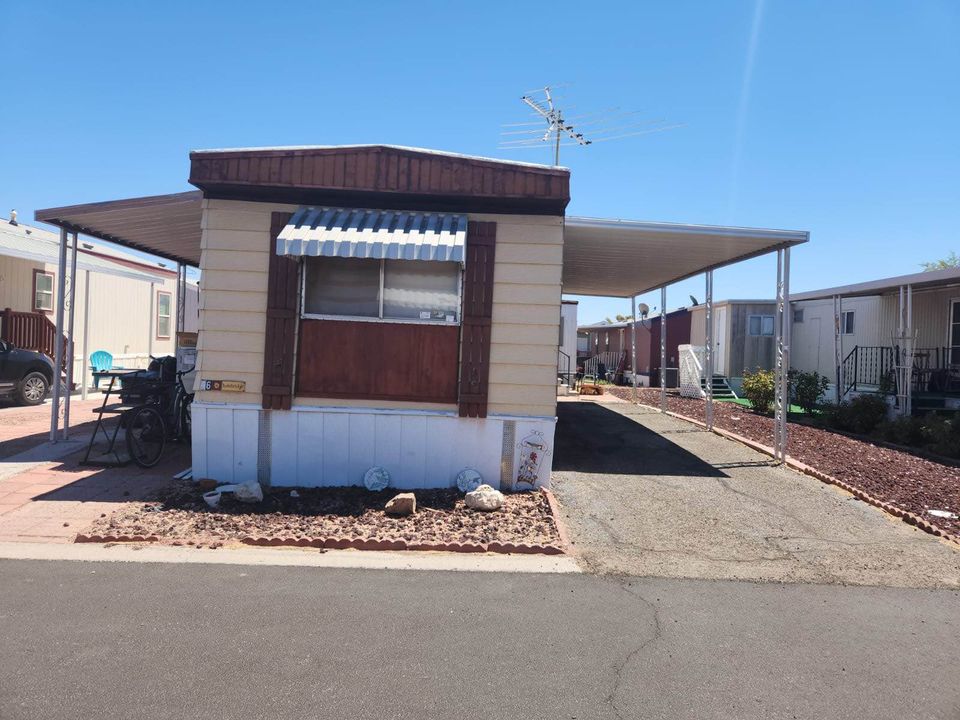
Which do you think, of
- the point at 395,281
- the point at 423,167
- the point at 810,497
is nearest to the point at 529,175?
the point at 423,167

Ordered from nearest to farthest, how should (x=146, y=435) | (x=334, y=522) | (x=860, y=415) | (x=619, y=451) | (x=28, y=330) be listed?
1. (x=334, y=522)
2. (x=146, y=435)
3. (x=619, y=451)
4. (x=860, y=415)
5. (x=28, y=330)

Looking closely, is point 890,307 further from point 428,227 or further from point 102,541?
point 102,541

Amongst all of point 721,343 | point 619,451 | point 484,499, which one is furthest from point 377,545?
point 721,343

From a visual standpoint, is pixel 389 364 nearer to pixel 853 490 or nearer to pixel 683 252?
pixel 683 252

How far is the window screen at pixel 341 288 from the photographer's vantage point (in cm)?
705

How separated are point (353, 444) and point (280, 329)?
141 centimetres

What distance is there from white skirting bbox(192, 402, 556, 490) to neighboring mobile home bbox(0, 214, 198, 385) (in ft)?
27.3

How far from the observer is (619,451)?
30.5 feet

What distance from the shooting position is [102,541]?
533cm

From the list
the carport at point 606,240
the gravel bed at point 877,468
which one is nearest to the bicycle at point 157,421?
the carport at point 606,240

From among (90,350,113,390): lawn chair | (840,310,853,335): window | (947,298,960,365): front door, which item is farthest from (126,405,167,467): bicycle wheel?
(840,310,853,335): window

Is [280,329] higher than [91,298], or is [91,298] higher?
[91,298]

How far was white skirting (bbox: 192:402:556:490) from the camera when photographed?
22.9 ft

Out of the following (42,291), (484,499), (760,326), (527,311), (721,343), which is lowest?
(484,499)
